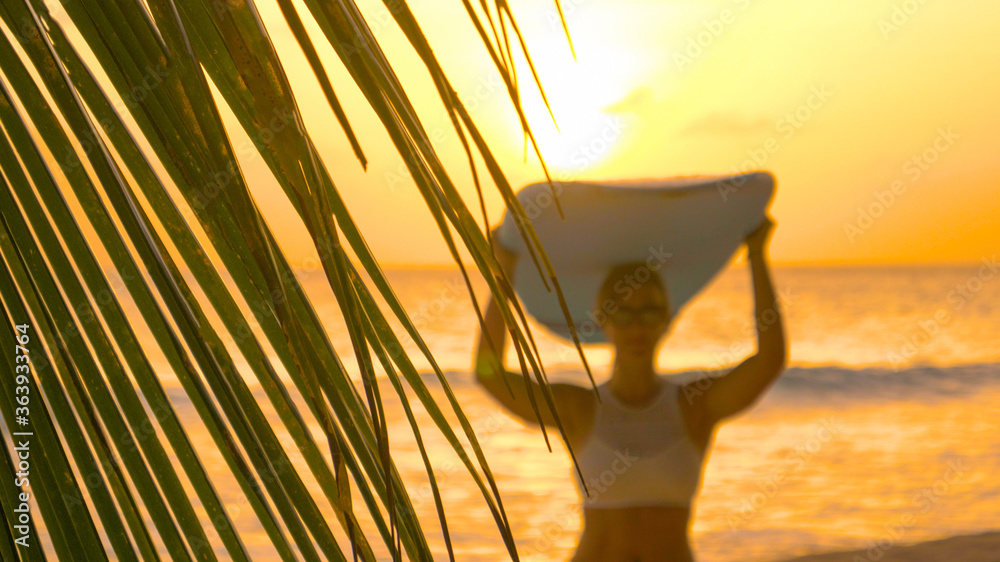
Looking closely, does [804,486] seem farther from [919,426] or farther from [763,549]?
[919,426]

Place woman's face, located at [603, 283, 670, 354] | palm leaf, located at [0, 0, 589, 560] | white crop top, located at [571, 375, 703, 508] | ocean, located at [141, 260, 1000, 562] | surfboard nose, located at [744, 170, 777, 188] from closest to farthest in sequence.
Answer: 1. palm leaf, located at [0, 0, 589, 560]
2. surfboard nose, located at [744, 170, 777, 188]
3. white crop top, located at [571, 375, 703, 508]
4. woman's face, located at [603, 283, 670, 354]
5. ocean, located at [141, 260, 1000, 562]

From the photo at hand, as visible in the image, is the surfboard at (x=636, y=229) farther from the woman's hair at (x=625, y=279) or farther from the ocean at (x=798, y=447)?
the ocean at (x=798, y=447)

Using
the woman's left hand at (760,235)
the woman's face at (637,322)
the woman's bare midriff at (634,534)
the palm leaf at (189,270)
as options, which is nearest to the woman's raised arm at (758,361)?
the woman's left hand at (760,235)

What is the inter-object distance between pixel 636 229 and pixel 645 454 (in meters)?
0.78

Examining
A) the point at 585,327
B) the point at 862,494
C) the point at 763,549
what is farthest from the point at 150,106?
the point at 862,494

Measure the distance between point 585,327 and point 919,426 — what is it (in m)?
9.30

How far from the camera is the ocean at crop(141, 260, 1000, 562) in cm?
740

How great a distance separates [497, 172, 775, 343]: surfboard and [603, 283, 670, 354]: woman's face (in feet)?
0.21

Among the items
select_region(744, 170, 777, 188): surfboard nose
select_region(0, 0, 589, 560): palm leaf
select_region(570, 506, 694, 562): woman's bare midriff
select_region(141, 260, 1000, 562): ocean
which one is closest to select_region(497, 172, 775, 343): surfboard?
select_region(744, 170, 777, 188): surfboard nose

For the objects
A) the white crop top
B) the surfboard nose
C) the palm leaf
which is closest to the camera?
the palm leaf

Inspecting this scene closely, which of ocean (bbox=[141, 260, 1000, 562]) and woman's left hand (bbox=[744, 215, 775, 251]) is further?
ocean (bbox=[141, 260, 1000, 562])

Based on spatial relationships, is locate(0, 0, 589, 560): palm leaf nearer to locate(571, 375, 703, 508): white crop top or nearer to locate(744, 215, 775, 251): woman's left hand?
locate(744, 215, 775, 251): woman's left hand

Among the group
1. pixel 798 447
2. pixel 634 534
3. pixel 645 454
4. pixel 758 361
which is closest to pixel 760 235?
pixel 758 361

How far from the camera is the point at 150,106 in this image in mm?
278
